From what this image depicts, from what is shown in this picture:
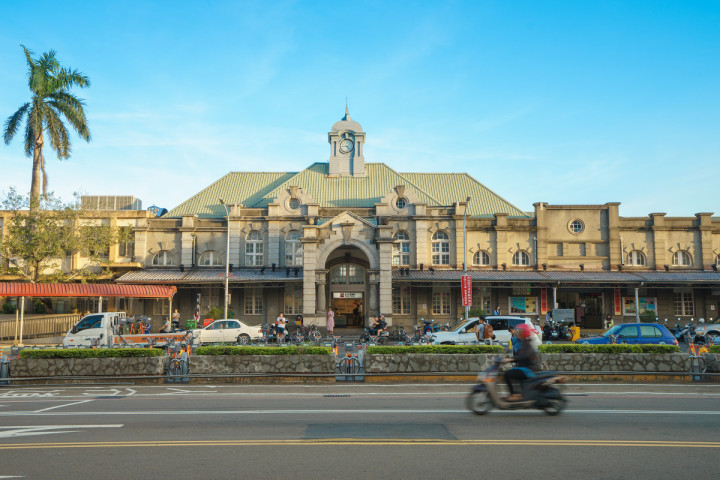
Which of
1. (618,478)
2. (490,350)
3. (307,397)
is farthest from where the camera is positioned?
(490,350)

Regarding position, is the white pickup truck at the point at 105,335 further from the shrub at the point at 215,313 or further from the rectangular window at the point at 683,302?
the rectangular window at the point at 683,302

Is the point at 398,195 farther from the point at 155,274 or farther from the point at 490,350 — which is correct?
the point at 490,350

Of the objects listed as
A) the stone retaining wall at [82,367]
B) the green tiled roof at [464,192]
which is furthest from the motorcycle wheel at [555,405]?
the green tiled roof at [464,192]

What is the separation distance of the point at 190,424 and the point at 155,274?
29.7 meters

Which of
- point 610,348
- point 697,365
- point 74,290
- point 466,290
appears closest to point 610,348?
point 610,348

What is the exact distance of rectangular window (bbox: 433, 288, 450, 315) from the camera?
37.7m

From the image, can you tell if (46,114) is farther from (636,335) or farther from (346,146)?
(636,335)

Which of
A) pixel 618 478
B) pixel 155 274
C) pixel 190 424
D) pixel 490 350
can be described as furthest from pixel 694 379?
pixel 155 274

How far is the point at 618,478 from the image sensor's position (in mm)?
6543

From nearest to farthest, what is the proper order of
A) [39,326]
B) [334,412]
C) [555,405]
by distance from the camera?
1. [555,405]
2. [334,412]
3. [39,326]

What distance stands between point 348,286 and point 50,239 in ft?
62.1

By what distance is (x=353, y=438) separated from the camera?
28.4ft

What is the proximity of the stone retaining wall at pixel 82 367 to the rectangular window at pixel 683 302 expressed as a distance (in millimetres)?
34874

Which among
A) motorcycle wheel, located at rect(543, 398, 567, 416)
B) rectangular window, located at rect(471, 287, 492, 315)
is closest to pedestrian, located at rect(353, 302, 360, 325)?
rectangular window, located at rect(471, 287, 492, 315)
